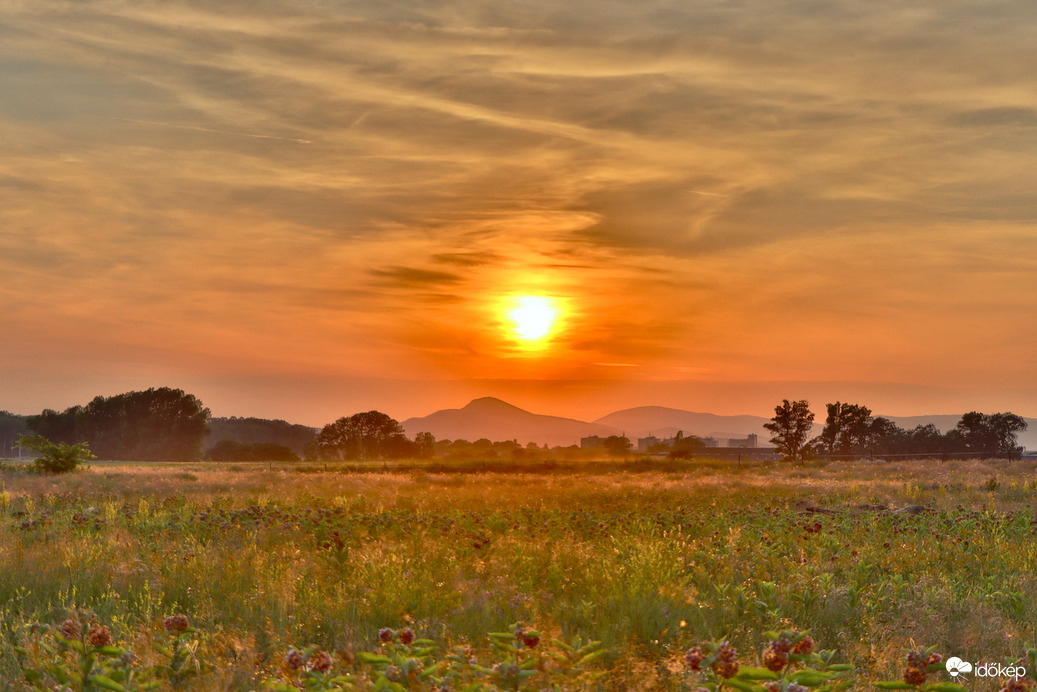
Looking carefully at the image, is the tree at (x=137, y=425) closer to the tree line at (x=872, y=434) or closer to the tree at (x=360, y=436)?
the tree at (x=360, y=436)

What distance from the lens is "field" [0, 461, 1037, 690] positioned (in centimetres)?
574

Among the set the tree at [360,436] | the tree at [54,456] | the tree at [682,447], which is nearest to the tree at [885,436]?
the tree at [682,447]

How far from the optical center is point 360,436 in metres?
111

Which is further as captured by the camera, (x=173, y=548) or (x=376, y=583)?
(x=173, y=548)

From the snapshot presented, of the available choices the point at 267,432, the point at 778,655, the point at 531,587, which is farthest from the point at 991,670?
the point at 267,432

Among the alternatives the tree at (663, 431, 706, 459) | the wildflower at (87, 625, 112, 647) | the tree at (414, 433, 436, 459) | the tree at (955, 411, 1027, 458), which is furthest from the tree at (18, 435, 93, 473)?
the tree at (955, 411, 1027, 458)

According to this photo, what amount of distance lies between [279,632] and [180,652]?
1.97 metres

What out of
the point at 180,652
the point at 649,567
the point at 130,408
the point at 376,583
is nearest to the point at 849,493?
the point at 649,567

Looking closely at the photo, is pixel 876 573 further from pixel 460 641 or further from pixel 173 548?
pixel 173 548

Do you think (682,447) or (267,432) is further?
(267,432)

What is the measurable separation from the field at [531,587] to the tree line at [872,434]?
7845 cm

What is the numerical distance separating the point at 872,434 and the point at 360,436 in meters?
68.0

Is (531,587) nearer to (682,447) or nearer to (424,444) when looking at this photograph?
(682,447)

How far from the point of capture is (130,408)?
11012 centimetres
